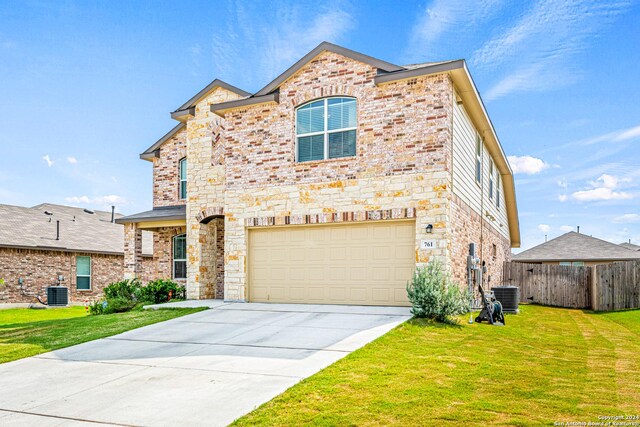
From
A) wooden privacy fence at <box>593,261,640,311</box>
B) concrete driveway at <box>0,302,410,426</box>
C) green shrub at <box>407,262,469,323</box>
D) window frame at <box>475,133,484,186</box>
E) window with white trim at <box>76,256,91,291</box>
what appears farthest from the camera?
window with white trim at <box>76,256,91,291</box>

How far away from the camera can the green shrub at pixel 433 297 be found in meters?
11.3

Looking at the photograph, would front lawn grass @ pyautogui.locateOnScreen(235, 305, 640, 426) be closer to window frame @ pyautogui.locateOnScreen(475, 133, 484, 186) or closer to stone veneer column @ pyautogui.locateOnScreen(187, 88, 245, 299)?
window frame @ pyautogui.locateOnScreen(475, 133, 484, 186)

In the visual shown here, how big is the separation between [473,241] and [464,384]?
10594mm

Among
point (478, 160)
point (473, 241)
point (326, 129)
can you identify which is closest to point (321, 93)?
point (326, 129)

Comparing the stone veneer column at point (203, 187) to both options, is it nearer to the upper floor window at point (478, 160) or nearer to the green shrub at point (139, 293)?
the green shrub at point (139, 293)

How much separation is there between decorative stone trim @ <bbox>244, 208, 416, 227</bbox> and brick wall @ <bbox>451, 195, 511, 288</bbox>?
141 cm

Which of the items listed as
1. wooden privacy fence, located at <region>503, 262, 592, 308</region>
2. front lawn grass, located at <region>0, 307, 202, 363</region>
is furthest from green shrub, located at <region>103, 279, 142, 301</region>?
wooden privacy fence, located at <region>503, 262, 592, 308</region>

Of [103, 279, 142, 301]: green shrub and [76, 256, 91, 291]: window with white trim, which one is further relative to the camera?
[76, 256, 91, 291]: window with white trim

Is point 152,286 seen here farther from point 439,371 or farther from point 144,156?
point 439,371

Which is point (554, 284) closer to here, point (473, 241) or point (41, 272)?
point (473, 241)

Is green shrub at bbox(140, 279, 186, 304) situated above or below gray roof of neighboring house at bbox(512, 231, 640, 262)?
below

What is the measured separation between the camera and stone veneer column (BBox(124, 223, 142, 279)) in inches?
769

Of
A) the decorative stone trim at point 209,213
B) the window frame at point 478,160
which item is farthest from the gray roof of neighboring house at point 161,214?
the window frame at point 478,160

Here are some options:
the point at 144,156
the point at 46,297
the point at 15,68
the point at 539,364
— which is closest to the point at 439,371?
the point at 539,364
